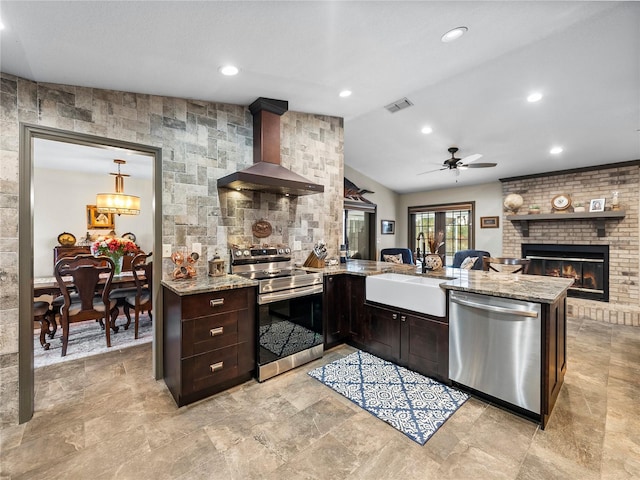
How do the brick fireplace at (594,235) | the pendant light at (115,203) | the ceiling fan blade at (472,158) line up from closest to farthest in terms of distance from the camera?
the ceiling fan blade at (472,158), the pendant light at (115,203), the brick fireplace at (594,235)

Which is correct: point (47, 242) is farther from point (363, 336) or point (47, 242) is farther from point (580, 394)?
point (580, 394)

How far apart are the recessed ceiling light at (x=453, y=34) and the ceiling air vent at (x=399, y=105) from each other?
127 centimetres

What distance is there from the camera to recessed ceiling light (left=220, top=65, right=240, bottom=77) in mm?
2265

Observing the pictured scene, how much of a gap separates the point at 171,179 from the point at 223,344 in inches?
61.2

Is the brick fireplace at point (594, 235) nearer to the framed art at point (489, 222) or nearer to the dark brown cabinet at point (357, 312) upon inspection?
the framed art at point (489, 222)

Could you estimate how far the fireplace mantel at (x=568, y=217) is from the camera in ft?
15.8

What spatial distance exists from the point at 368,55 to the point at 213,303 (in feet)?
7.59

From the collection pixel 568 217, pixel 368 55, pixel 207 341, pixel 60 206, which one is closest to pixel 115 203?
pixel 60 206

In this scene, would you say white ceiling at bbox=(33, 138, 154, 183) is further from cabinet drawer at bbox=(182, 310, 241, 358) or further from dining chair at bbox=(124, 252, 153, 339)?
cabinet drawer at bbox=(182, 310, 241, 358)

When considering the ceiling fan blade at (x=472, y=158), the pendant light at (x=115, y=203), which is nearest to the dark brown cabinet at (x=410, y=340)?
the ceiling fan blade at (x=472, y=158)

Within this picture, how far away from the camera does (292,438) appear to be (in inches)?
72.4

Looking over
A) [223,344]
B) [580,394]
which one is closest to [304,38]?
[223,344]

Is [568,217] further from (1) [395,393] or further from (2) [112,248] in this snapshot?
(2) [112,248]

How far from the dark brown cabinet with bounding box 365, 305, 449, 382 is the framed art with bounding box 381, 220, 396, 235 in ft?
16.3
